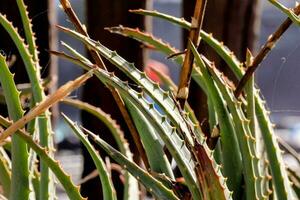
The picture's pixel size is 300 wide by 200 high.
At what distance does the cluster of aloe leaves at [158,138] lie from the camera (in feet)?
2.37

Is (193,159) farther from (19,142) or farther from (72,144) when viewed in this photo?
(72,144)

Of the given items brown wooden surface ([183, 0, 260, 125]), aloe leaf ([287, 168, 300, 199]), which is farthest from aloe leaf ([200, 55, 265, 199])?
brown wooden surface ([183, 0, 260, 125])

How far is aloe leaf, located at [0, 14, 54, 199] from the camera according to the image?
87 centimetres

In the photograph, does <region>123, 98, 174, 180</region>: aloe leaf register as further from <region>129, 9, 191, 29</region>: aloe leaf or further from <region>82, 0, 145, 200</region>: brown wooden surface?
<region>82, 0, 145, 200</region>: brown wooden surface

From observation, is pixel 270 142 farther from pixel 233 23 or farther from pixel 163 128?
pixel 233 23

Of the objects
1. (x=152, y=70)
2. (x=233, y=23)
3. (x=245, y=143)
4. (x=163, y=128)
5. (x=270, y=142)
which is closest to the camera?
(x=163, y=128)

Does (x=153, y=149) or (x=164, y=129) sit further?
(x=153, y=149)

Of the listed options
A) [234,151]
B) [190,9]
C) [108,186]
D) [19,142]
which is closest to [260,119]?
[234,151]

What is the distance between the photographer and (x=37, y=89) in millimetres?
880

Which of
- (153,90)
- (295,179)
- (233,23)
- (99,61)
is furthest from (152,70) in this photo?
(233,23)

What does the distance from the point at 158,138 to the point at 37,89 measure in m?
0.16

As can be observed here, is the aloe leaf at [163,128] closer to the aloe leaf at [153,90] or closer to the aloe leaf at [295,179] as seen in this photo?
the aloe leaf at [153,90]

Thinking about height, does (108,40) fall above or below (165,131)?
above

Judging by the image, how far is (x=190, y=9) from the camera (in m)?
2.16
